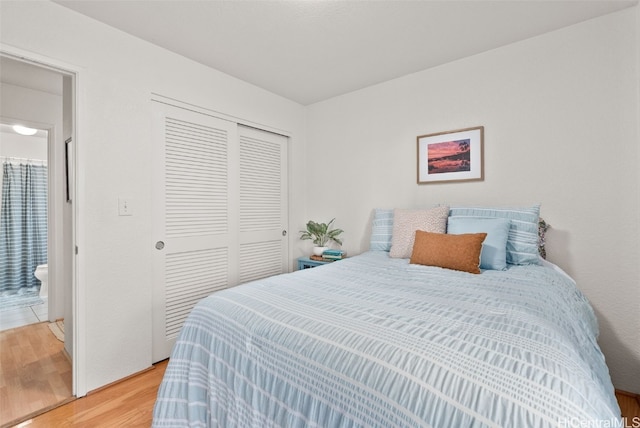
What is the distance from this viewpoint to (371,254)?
253cm

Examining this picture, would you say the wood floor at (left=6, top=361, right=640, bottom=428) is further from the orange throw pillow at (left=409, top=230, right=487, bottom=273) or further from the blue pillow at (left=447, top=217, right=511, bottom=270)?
the orange throw pillow at (left=409, top=230, right=487, bottom=273)

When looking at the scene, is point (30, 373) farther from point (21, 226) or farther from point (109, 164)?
point (21, 226)

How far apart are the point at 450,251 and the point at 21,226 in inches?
220

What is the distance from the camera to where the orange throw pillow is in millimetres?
1833

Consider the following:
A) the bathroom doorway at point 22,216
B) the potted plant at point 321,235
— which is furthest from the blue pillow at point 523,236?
the bathroom doorway at point 22,216

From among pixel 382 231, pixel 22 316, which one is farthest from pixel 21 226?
pixel 382 231

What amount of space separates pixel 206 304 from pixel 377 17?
6.67ft

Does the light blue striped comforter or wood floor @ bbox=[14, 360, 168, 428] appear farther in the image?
wood floor @ bbox=[14, 360, 168, 428]

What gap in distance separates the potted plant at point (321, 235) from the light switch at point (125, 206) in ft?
5.64

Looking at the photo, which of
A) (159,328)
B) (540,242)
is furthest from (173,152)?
(540,242)

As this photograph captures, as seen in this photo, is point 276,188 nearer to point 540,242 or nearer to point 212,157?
point 212,157

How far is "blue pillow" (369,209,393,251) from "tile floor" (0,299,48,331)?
12.0 ft

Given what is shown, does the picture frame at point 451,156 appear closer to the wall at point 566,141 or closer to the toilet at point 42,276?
the wall at point 566,141

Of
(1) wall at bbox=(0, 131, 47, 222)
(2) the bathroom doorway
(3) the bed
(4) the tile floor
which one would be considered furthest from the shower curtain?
(3) the bed
